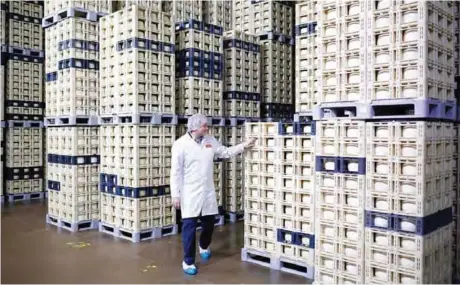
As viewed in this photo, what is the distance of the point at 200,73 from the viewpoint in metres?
9.73

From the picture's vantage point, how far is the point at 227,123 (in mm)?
10547

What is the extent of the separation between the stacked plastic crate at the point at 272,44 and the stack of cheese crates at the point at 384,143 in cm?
552

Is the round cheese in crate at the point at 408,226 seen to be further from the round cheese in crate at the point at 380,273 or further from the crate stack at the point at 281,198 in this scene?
the crate stack at the point at 281,198

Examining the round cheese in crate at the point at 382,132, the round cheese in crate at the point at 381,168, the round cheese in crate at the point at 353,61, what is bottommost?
the round cheese in crate at the point at 381,168

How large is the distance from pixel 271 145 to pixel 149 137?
113 inches

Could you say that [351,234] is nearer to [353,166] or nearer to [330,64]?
[353,166]

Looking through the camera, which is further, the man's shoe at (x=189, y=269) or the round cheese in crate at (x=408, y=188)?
the man's shoe at (x=189, y=269)

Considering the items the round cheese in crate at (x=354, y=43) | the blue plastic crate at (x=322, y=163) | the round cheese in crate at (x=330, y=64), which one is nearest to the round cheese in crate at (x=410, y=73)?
the round cheese in crate at (x=354, y=43)

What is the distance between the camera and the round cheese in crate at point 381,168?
17.9 feet

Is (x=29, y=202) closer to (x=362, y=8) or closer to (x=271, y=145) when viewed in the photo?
(x=271, y=145)

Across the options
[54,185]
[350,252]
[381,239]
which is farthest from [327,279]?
[54,185]

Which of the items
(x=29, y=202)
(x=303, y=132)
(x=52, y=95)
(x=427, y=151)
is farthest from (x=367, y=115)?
(x=29, y=202)

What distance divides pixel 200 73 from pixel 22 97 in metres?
7.17

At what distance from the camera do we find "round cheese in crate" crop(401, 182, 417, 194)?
5227mm
